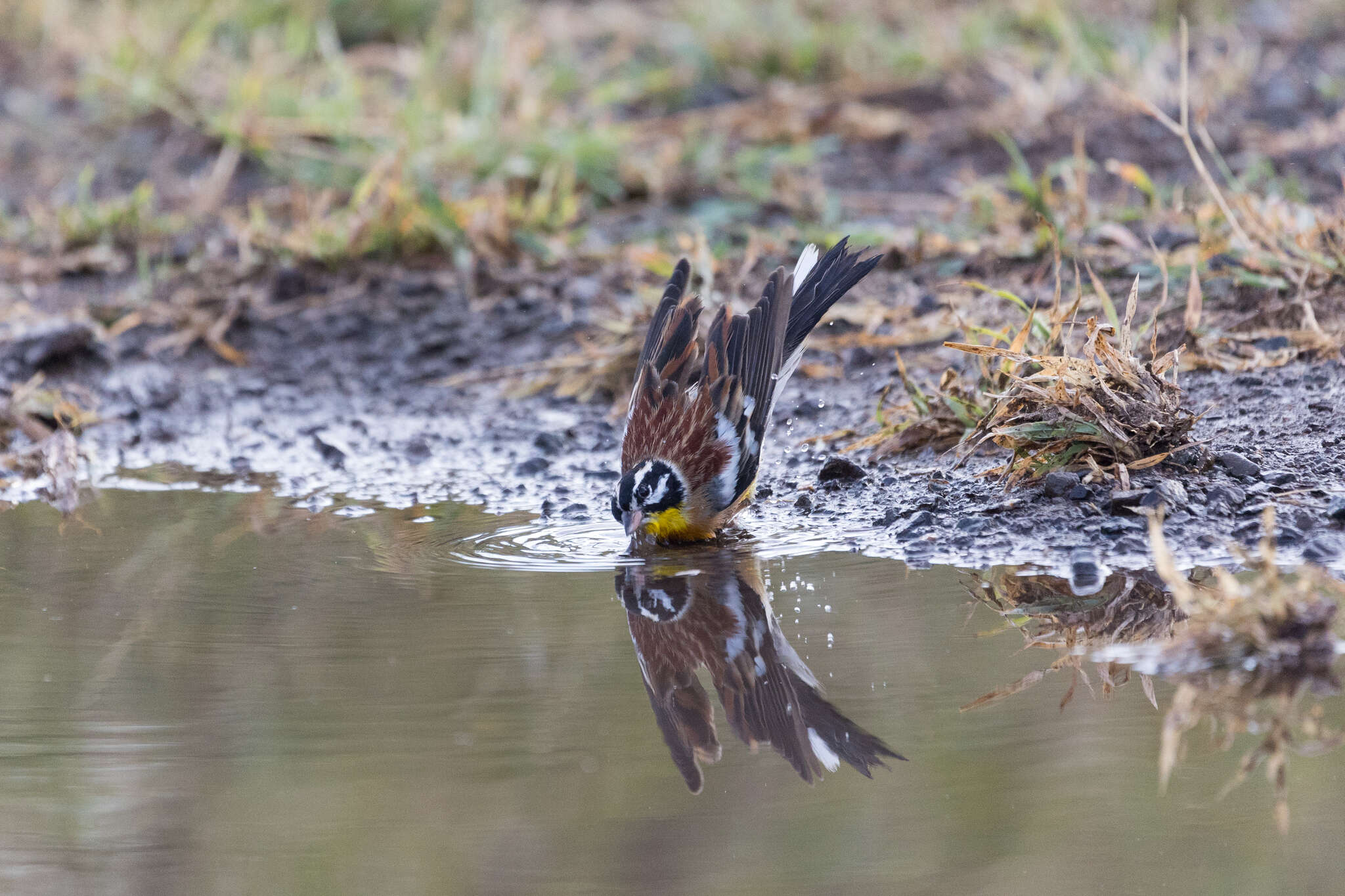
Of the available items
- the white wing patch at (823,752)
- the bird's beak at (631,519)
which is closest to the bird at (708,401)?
the bird's beak at (631,519)

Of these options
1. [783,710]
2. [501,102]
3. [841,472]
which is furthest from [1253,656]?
[501,102]

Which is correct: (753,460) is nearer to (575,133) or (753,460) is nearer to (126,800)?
(126,800)

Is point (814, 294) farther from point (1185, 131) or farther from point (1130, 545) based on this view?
point (1130, 545)

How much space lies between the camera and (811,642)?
11.4 ft

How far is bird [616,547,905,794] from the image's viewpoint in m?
2.89

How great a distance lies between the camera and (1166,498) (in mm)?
4102

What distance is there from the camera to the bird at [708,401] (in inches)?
174

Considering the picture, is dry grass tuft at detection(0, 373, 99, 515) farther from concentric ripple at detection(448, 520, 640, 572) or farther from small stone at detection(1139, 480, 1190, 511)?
small stone at detection(1139, 480, 1190, 511)

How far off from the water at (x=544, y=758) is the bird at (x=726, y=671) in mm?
33

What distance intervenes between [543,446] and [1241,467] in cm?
267

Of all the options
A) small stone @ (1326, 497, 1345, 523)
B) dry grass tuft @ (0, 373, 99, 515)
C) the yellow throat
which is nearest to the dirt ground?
small stone @ (1326, 497, 1345, 523)

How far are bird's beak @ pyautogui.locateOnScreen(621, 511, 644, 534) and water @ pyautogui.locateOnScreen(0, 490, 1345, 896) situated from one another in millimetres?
130

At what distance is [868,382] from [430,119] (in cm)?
403

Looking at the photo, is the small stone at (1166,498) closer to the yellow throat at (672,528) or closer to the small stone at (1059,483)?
the small stone at (1059,483)
